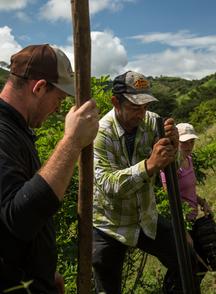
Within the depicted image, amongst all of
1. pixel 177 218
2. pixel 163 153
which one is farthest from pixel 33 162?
pixel 177 218

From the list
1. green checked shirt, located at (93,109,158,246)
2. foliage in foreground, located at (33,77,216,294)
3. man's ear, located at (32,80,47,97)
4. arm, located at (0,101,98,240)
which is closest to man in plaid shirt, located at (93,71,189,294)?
green checked shirt, located at (93,109,158,246)

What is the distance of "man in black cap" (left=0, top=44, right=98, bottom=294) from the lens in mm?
2045

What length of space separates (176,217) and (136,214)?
65cm

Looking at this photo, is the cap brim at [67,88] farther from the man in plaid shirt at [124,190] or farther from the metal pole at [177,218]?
the man in plaid shirt at [124,190]

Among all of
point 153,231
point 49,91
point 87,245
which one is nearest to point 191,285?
point 153,231

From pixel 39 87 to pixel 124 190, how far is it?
4.82 feet

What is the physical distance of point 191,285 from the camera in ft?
12.0

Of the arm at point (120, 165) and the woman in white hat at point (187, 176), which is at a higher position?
the arm at point (120, 165)

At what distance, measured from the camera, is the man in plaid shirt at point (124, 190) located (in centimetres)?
369

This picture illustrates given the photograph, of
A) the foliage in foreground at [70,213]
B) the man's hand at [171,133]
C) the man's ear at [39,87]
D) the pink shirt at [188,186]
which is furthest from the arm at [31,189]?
the pink shirt at [188,186]

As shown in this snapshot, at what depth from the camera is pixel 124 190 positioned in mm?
3617

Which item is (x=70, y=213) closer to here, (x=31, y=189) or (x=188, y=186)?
(x=188, y=186)

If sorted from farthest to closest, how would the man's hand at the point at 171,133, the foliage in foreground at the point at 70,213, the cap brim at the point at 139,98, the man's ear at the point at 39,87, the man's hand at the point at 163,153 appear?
the foliage in foreground at the point at 70,213 → the cap brim at the point at 139,98 → the man's hand at the point at 171,133 → the man's hand at the point at 163,153 → the man's ear at the point at 39,87

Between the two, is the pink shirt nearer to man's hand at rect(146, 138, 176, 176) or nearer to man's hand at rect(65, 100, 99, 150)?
man's hand at rect(146, 138, 176, 176)
